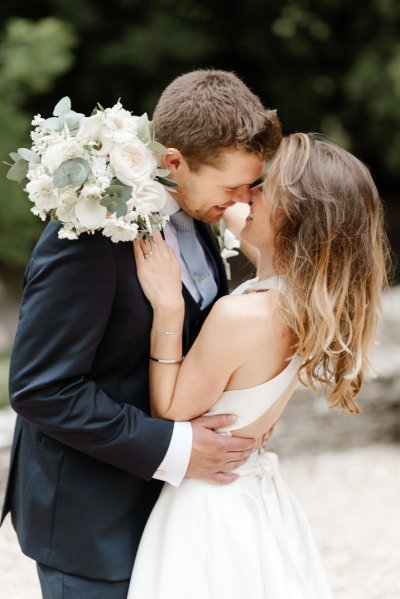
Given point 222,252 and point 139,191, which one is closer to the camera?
point 139,191

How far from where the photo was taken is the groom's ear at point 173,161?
2357mm

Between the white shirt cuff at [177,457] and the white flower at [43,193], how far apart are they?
2.22ft

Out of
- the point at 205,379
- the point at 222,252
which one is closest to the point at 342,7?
the point at 222,252

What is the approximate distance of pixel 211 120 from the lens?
7.57ft

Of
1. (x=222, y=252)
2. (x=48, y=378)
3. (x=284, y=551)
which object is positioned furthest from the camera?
(x=222, y=252)

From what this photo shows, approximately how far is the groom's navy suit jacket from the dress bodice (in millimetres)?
193

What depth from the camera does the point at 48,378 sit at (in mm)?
2115

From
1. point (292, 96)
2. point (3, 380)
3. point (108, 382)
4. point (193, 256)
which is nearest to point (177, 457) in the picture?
point (108, 382)

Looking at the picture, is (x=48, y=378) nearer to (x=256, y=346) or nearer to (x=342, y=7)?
(x=256, y=346)

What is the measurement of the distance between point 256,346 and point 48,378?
1.84 ft

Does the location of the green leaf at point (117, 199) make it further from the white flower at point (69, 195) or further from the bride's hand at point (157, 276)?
the bride's hand at point (157, 276)

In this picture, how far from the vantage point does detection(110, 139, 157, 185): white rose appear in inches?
82.3

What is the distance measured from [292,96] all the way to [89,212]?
9.13 metres

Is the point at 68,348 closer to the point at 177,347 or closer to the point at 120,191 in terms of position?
the point at 177,347
